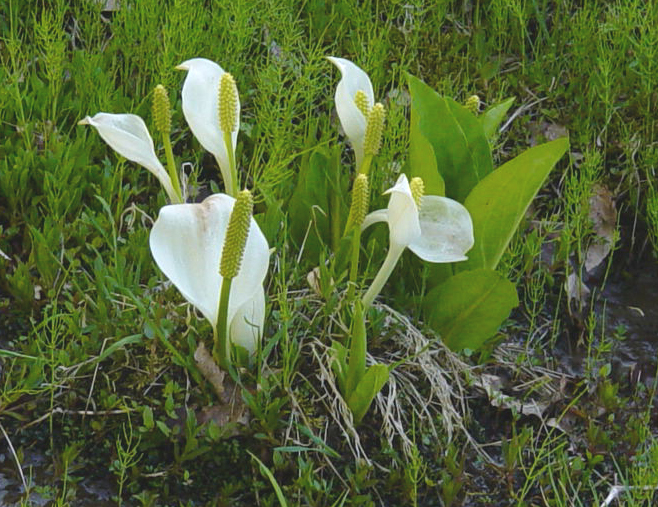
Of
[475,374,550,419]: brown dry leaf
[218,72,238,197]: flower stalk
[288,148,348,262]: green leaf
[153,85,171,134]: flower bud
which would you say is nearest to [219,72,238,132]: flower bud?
[218,72,238,197]: flower stalk

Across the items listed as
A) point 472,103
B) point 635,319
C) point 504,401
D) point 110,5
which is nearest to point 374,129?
point 472,103

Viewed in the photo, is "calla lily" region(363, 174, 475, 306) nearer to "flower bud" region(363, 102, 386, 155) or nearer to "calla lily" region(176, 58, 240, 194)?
"flower bud" region(363, 102, 386, 155)

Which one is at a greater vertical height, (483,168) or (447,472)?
(483,168)

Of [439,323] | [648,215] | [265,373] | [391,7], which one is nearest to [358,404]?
[265,373]

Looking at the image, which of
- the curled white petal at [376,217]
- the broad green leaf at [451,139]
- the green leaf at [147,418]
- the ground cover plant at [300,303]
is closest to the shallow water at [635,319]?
the ground cover plant at [300,303]

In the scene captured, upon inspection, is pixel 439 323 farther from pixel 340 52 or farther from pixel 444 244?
pixel 340 52

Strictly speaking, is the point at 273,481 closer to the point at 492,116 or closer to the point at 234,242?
the point at 234,242

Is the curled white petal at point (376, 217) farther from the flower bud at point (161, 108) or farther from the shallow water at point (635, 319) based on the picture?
the shallow water at point (635, 319)
